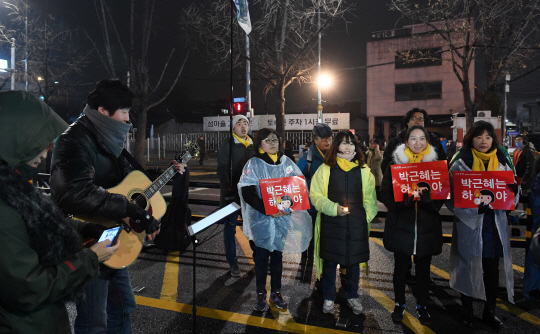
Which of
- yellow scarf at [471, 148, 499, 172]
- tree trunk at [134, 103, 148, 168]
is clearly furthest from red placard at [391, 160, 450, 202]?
tree trunk at [134, 103, 148, 168]

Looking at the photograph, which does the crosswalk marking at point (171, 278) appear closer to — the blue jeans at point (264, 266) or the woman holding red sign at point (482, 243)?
the blue jeans at point (264, 266)

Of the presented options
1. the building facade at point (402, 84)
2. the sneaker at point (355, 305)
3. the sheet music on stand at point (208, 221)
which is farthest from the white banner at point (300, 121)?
the sheet music on stand at point (208, 221)

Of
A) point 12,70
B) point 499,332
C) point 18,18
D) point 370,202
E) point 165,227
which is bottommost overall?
point 499,332

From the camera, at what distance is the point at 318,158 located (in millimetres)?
4555

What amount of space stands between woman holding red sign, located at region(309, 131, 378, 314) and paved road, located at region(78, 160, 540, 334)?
0.29 m

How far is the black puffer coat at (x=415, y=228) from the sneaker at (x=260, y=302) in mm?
1370

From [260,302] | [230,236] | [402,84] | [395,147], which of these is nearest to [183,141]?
[402,84]

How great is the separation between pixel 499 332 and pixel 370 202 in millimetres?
1590

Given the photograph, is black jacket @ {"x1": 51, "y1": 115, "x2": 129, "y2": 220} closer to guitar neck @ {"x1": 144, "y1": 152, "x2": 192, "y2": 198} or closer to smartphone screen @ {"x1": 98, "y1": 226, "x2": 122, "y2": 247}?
smartphone screen @ {"x1": 98, "y1": 226, "x2": 122, "y2": 247}

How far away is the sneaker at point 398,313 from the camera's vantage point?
3314 mm

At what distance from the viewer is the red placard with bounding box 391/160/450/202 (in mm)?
3248

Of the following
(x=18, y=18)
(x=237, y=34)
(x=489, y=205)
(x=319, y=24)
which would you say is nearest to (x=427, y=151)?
(x=489, y=205)

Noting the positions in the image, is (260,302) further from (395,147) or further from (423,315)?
(395,147)

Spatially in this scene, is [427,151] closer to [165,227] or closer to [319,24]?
[165,227]
